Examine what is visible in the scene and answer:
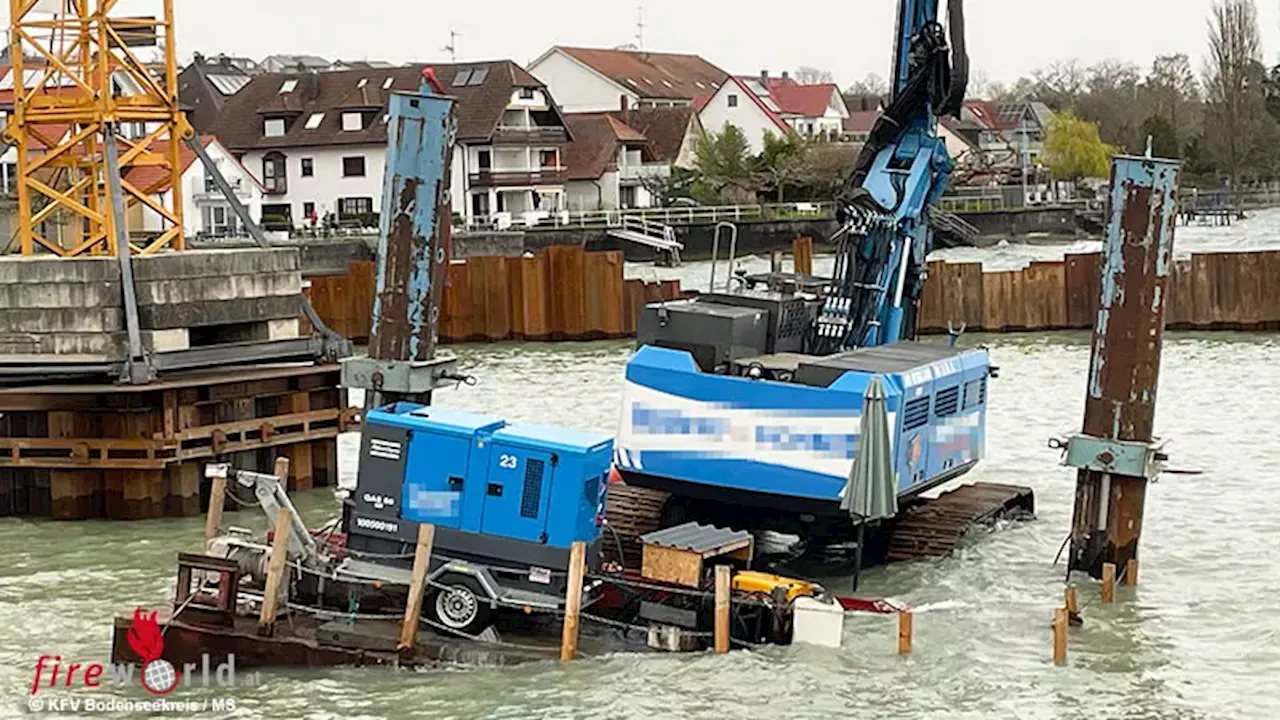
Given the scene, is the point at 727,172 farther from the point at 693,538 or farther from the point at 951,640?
the point at 693,538

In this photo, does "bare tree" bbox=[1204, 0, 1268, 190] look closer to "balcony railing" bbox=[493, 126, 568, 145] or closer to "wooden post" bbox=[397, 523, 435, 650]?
"balcony railing" bbox=[493, 126, 568, 145]

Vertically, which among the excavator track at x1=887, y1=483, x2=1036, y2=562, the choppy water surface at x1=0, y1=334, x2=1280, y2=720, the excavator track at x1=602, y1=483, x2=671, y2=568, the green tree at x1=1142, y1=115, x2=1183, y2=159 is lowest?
the choppy water surface at x1=0, y1=334, x2=1280, y2=720

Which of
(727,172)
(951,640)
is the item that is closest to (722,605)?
(951,640)

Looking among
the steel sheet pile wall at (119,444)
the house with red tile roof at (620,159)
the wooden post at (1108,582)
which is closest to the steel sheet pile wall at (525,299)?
the steel sheet pile wall at (119,444)

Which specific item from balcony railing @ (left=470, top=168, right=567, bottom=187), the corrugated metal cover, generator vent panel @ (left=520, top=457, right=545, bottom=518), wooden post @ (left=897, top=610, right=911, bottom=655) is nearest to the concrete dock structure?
generator vent panel @ (left=520, top=457, right=545, bottom=518)

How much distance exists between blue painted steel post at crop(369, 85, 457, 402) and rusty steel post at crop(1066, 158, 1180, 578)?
733 cm

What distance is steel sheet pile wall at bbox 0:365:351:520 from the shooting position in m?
28.5

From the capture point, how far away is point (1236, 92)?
120 metres

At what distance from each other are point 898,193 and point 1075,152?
332 feet

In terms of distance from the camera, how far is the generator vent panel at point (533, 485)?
19.8 meters

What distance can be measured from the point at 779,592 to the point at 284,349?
13.4 meters

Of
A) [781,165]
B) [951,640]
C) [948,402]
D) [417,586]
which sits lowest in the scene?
[951,640]

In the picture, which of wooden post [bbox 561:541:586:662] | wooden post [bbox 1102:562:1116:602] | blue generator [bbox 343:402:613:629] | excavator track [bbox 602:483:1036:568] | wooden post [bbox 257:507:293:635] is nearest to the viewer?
wooden post [bbox 561:541:586:662]

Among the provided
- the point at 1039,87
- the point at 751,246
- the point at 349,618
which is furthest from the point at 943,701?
the point at 1039,87
